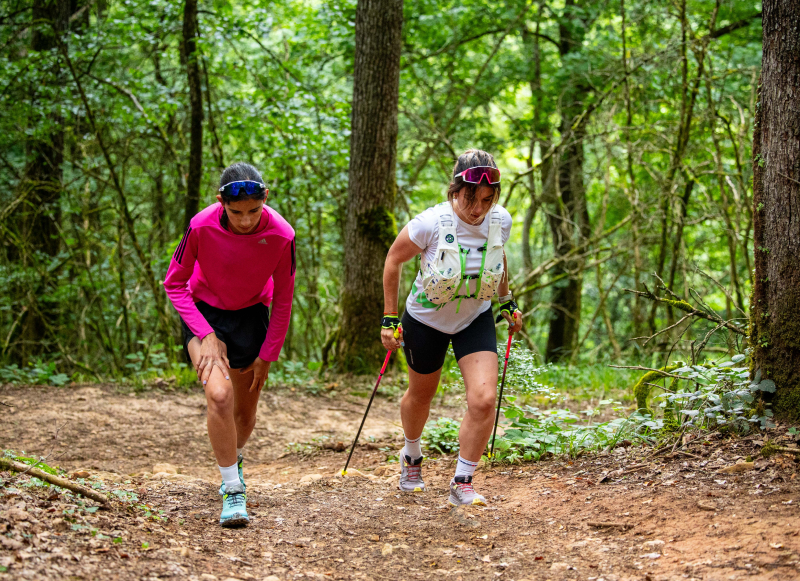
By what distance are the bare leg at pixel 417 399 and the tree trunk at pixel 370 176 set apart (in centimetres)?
367

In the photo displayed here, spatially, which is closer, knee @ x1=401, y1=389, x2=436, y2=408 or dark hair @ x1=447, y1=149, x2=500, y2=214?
dark hair @ x1=447, y1=149, x2=500, y2=214

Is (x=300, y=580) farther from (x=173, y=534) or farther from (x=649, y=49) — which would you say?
(x=649, y=49)

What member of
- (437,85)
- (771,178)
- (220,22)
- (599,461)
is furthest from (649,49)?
(599,461)

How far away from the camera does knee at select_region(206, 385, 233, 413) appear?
331cm

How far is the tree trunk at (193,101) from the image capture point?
28.5 feet

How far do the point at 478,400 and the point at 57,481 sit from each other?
209cm

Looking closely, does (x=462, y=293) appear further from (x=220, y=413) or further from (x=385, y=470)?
(x=385, y=470)

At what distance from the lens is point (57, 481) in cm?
297

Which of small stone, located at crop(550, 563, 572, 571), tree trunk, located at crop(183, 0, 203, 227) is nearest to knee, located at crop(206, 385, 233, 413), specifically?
small stone, located at crop(550, 563, 572, 571)

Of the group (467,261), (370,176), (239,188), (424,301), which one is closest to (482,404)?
(424,301)

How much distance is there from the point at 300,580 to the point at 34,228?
918 centimetres

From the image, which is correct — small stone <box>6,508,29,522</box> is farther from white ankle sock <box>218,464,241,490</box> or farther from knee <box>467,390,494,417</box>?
knee <box>467,390,494,417</box>

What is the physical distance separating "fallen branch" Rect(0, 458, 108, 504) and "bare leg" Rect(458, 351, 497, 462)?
186cm

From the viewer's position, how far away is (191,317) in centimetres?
344
